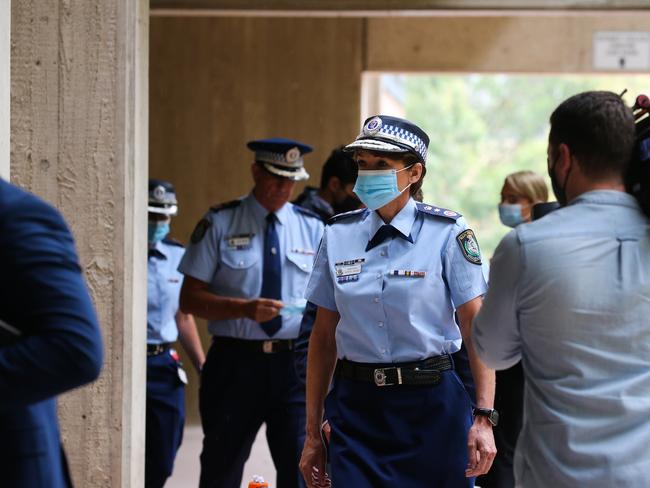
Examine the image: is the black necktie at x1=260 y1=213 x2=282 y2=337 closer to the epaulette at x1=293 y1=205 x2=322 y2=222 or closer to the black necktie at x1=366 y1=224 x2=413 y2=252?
the epaulette at x1=293 y1=205 x2=322 y2=222

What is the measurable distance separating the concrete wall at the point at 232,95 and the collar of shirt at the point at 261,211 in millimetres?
4178

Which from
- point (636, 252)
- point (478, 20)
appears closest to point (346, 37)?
point (478, 20)

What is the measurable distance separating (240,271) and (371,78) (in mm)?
6567

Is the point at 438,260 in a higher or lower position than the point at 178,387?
higher

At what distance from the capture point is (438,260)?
389cm

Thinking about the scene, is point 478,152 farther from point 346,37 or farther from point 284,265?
point 284,265

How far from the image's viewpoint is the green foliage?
122 ft

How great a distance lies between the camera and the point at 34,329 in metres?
2.12

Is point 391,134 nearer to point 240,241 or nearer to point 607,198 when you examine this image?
point 607,198

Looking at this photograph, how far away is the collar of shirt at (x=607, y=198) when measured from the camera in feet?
8.98

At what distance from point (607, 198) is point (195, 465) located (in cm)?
640

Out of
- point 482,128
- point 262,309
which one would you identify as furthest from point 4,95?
point 482,128

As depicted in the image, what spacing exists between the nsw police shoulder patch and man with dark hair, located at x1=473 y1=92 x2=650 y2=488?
11.1 feet

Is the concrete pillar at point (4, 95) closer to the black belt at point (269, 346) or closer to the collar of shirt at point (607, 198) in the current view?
the collar of shirt at point (607, 198)
